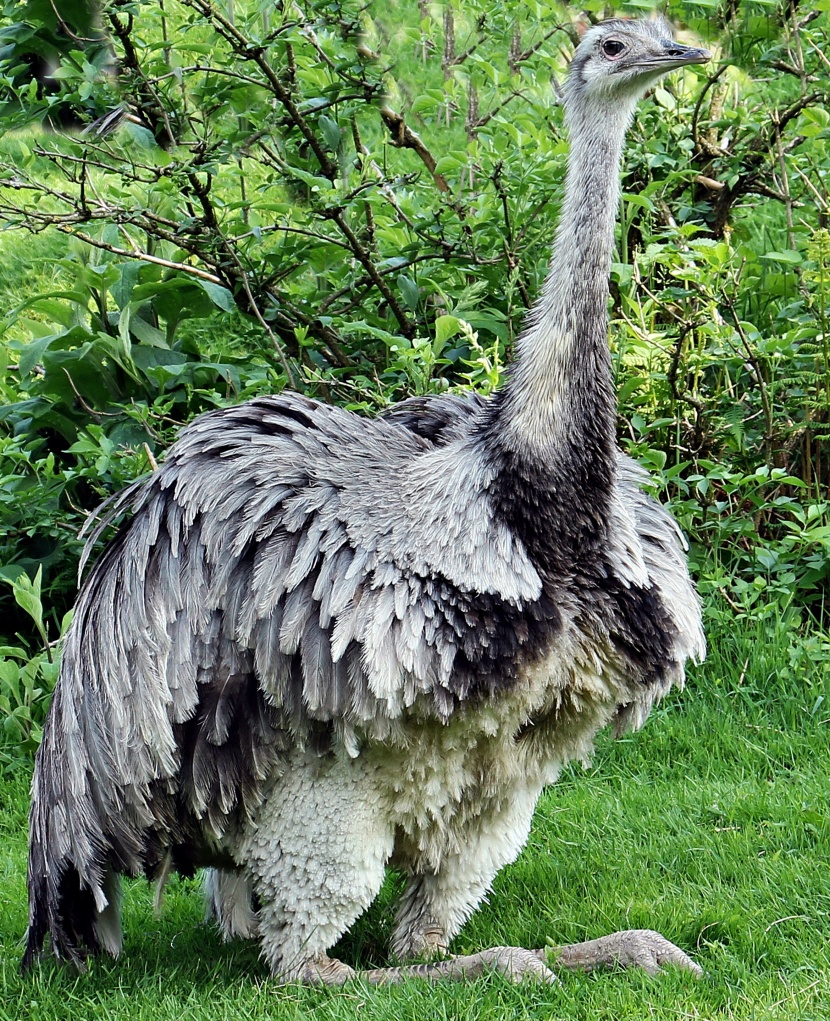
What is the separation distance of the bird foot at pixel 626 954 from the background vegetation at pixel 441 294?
68 centimetres

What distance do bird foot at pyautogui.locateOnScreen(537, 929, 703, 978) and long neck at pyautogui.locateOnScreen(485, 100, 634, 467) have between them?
1.26 m

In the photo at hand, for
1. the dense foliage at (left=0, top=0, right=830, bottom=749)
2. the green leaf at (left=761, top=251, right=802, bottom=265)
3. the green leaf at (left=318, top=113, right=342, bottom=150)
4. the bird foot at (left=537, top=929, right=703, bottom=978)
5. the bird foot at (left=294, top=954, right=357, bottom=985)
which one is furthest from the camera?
the green leaf at (left=318, top=113, right=342, bottom=150)

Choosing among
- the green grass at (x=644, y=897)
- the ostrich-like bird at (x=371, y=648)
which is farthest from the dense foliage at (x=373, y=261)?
the ostrich-like bird at (x=371, y=648)

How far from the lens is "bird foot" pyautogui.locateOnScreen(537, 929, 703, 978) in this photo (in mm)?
3953

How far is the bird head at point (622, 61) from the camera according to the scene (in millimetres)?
4047

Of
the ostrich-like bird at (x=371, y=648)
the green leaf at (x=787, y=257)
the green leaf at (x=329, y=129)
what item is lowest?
the ostrich-like bird at (x=371, y=648)

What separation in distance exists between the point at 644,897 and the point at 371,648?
133cm

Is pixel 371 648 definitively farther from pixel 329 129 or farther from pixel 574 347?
pixel 329 129

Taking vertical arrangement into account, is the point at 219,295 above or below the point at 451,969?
above

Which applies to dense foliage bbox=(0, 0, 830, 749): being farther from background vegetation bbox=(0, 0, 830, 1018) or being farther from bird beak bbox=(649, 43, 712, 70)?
bird beak bbox=(649, 43, 712, 70)

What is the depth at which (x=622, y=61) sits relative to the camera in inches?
159

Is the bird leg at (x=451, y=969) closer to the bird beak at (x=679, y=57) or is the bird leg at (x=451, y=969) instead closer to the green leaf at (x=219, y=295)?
the bird beak at (x=679, y=57)

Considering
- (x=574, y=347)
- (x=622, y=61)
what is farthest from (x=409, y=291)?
(x=574, y=347)

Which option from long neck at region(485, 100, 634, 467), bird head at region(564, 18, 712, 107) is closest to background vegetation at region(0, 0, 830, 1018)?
bird head at region(564, 18, 712, 107)
